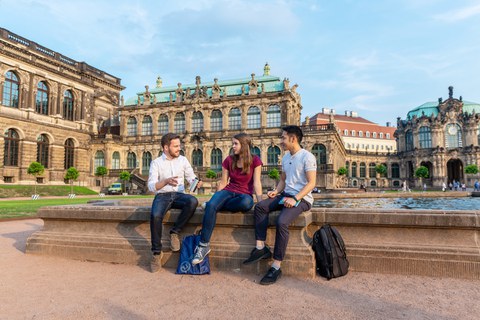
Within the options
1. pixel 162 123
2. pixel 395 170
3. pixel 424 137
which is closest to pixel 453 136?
pixel 424 137

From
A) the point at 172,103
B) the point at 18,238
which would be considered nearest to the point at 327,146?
the point at 172,103

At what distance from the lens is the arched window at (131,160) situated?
50444 millimetres

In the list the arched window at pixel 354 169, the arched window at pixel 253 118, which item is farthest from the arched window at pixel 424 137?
the arched window at pixel 253 118

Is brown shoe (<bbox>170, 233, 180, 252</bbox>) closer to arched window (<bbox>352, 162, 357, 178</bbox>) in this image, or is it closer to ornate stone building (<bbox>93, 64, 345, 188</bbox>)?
ornate stone building (<bbox>93, 64, 345, 188</bbox>)

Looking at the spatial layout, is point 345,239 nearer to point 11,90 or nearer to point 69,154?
point 11,90

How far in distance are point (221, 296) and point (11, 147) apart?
40248 millimetres

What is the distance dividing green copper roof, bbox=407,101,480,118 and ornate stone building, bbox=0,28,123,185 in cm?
6326

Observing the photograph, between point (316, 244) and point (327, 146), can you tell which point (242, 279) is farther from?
point (327, 146)

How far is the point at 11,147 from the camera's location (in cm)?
3569

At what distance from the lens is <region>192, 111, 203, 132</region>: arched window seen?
A: 48.0 metres

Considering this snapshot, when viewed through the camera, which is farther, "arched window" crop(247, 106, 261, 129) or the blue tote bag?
"arched window" crop(247, 106, 261, 129)

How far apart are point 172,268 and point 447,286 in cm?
377

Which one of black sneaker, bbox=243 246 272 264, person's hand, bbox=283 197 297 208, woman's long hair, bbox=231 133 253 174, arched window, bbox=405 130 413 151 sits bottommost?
black sneaker, bbox=243 246 272 264

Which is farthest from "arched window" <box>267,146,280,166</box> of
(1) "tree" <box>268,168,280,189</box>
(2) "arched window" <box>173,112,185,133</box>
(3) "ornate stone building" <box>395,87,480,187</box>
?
(3) "ornate stone building" <box>395,87,480,187</box>
